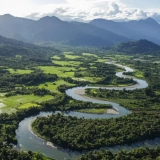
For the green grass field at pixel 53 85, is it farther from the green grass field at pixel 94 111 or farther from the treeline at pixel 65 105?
the green grass field at pixel 94 111

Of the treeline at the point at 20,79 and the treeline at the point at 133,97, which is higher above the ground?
the treeline at the point at 133,97

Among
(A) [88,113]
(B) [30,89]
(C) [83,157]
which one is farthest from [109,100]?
(C) [83,157]

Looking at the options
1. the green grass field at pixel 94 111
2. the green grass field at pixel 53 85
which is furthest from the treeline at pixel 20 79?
the green grass field at pixel 94 111

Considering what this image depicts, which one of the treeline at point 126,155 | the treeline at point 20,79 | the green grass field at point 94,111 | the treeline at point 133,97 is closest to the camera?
the treeline at point 126,155

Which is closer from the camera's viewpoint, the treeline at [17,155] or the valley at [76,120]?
the treeline at [17,155]

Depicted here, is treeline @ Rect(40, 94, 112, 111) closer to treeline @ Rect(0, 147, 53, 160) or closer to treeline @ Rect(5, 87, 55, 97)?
treeline @ Rect(5, 87, 55, 97)

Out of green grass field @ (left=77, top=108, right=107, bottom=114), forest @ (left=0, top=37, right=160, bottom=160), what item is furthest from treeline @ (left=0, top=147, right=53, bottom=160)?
green grass field @ (left=77, top=108, right=107, bottom=114)

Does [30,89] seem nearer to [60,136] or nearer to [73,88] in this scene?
[73,88]
